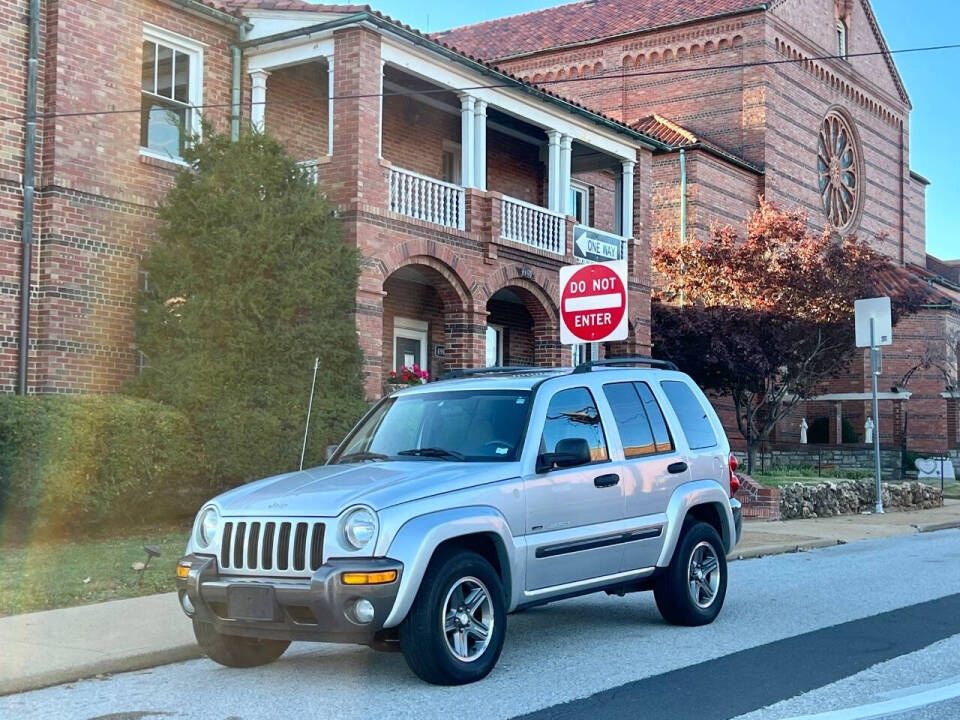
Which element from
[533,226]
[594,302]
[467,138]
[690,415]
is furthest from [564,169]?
[690,415]

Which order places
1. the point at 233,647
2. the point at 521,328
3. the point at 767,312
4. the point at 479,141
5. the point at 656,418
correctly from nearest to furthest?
the point at 233,647
the point at 656,418
the point at 479,141
the point at 767,312
the point at 521,328

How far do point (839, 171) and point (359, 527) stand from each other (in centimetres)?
3554

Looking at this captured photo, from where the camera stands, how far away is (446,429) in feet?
25.6

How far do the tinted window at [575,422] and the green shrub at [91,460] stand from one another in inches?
269

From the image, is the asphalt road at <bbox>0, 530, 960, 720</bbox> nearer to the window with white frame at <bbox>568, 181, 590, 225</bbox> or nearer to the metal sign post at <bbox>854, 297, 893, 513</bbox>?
the metal sign post at <bbox>854, 297, 893, 513</bbox>

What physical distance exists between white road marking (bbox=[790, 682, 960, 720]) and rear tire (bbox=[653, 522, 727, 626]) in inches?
89.2

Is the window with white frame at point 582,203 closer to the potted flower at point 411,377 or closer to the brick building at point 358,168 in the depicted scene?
the brick building at point 358,168

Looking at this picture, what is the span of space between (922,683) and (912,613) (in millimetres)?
2880

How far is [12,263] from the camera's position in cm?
1527

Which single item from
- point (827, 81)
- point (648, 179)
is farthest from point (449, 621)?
point (827, 81)

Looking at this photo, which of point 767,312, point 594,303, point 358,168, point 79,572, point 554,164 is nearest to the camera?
point 79,572

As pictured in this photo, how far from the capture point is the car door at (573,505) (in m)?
7.33

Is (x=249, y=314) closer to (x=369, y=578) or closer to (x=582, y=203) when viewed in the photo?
(x=369, y=578)

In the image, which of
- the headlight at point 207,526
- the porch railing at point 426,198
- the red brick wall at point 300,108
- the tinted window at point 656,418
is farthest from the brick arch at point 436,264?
the headlight at point 207,526
